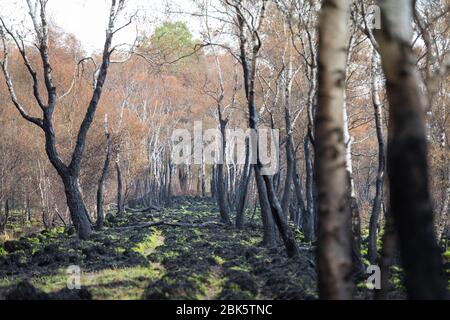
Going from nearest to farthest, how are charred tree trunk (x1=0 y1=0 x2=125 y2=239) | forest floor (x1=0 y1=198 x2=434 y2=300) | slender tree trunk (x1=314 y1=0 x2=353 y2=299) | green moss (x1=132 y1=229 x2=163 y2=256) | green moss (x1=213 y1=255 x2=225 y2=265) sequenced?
slender tree trunk (x1=314 y1=0 x2=353 y2=299) < forest floor (x1=0 y1=198 x2=434 y2=300) < green moss (x1=213 y1=255 x2=225 y2=265) < green moss (x1=132 y1=229 x2=163 y2=256) < charred tree trunk (x1=0 y1=0 x2=125 y2=239)

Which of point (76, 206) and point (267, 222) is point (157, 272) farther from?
point (267, 222)

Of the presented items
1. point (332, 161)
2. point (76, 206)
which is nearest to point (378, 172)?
point (332, 161)

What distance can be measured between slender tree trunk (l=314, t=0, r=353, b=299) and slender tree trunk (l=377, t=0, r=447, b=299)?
779mm

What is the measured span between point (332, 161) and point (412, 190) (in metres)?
1.12

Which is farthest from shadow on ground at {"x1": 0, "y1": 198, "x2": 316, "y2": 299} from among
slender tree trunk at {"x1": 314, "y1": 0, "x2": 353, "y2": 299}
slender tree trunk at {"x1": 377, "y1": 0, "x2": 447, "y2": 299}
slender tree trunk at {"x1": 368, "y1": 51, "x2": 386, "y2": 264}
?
slender tree trunk at {"x1": 377, "y1": 0, "x2": 447, "y2": 299}

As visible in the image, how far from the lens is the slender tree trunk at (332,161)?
4.70 m

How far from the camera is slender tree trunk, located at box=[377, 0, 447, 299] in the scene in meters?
3.62

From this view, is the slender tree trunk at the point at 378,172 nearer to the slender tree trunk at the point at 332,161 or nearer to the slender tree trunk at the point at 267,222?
the slender tree trunk at the point at 267,222

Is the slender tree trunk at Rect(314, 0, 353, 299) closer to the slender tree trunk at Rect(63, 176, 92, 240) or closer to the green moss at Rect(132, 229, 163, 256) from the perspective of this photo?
the green moss at Rect(132, 229, 163, 256)

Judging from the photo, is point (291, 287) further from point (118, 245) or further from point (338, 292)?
point (118, 245)

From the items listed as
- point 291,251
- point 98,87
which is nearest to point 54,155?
point 98,87

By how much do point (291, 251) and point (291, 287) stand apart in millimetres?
4213

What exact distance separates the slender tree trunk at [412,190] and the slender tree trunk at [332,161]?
779 mm

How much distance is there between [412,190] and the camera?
3.68 metres
